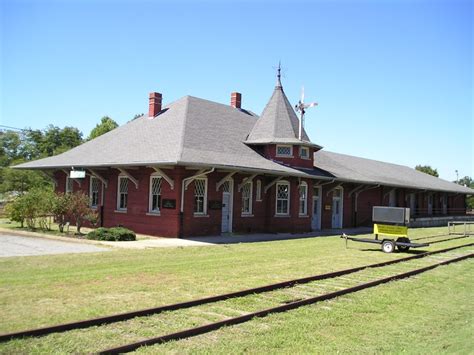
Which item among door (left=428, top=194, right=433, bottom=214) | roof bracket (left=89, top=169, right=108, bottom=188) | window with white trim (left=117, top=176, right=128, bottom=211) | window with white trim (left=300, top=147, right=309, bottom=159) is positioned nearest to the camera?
window with white trim (left=117, top=176, right=128, bottom=211)

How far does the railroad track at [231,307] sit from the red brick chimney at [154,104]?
56.3ft

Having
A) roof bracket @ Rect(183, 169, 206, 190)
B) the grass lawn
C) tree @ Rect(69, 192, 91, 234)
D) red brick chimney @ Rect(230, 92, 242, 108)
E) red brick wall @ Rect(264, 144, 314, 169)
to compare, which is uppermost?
red brick chimney @ Rect(230, 92, 242, 108)

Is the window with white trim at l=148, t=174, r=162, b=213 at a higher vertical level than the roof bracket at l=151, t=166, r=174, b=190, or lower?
lower

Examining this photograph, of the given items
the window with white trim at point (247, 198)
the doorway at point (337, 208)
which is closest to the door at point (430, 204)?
the doorway at point (337, 208)

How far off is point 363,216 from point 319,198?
20.7 feet

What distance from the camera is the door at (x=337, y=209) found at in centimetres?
2967

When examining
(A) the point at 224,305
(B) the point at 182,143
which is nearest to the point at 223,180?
(B) the point at 182,143

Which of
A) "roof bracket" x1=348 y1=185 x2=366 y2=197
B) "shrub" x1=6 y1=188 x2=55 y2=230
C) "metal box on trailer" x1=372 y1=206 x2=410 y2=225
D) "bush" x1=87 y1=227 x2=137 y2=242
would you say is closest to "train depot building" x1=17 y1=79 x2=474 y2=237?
"roof bracket" x1=348 y1=185 x2=366 y2=197

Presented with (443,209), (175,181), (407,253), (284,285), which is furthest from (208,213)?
(443,209)

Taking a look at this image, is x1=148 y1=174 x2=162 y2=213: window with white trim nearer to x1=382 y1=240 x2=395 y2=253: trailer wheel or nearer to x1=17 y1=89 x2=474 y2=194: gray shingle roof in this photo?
x1=17 y1=89 x2=474 y2=194: gray shingle roof

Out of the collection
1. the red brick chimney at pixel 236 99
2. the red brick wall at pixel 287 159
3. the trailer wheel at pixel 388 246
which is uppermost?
the red brick chimney at pixel 236 99

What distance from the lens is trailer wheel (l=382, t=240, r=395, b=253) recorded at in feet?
55.8

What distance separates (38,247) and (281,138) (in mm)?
13358

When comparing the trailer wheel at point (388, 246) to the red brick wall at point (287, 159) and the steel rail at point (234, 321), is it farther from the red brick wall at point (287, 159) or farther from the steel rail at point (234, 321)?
the red brick wall at point (287, 159)
